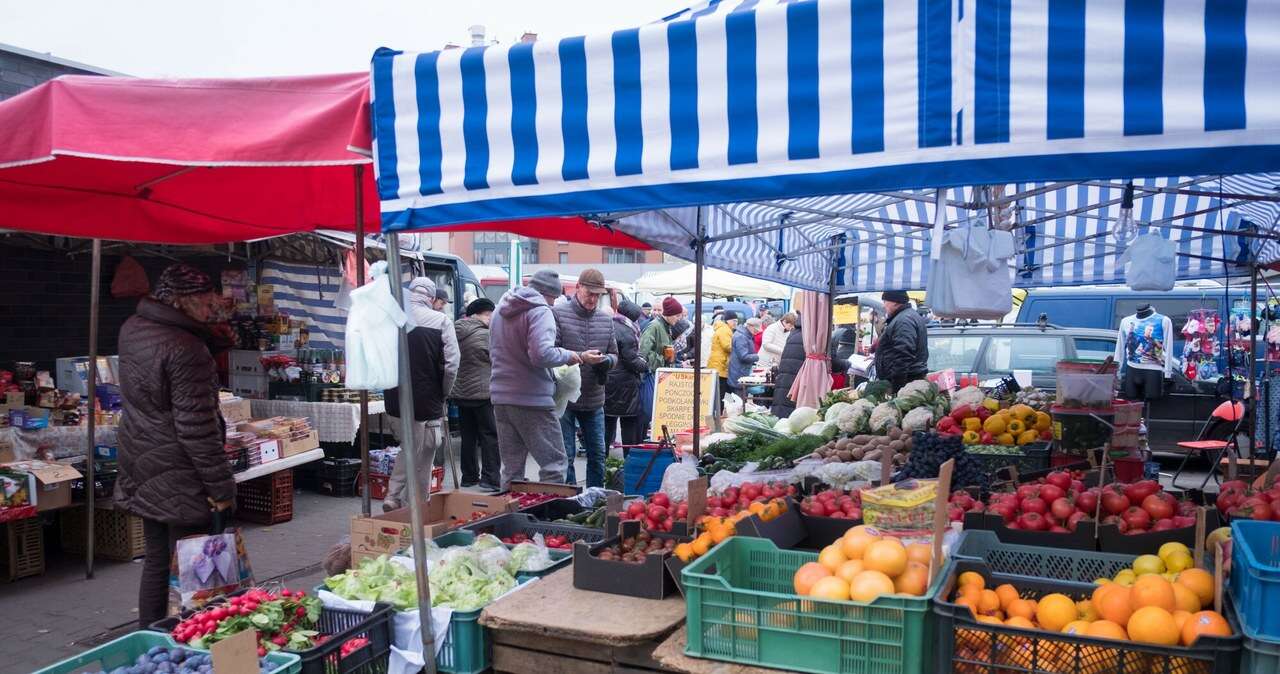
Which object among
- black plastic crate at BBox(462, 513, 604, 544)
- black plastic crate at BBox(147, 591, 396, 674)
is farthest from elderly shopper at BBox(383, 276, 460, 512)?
black plastic crate at BBox(147, 591, 396, 674)

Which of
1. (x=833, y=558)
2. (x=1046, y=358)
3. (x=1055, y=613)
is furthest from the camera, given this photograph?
(x=1046, y=358)

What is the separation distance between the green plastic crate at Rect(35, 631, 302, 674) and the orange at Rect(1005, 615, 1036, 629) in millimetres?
2288

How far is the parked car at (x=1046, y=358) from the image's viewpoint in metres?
9.90

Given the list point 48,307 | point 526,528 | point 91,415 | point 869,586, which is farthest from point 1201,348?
point 48,307

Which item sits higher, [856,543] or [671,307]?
[671,307]

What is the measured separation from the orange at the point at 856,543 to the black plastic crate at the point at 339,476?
6.93 metres

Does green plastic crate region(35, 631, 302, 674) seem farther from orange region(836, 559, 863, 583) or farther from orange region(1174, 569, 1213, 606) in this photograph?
orange region(1174, 569, 1213, 606)

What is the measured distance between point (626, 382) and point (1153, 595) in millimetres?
6967

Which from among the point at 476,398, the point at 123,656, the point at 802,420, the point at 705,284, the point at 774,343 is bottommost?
the point at 123,656

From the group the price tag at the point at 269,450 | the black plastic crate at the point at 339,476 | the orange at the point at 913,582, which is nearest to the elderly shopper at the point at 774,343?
the black plastic crate at the point at 339,476

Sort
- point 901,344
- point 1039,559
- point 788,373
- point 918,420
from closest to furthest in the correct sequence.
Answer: point 1039,559, point 918,420, point 901,344, point 788,373

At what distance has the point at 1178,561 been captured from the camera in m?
2.84

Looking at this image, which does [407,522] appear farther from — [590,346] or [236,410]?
[236,410]

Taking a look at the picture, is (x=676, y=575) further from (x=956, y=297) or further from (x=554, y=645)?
(x=956, y=297)
